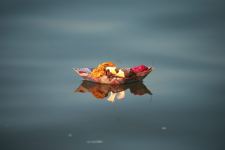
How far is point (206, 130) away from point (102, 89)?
5.78ft

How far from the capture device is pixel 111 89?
10.3 metres

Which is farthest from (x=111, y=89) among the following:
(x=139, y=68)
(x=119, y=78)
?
(x=139, y=68)

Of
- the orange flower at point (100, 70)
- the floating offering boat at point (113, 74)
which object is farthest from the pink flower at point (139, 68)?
the orange flower at point (100, 70)

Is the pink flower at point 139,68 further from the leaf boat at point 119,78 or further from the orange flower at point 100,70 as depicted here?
the orange flower at point 100,70

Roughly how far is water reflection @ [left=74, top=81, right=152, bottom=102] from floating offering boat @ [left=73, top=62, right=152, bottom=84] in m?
0.05

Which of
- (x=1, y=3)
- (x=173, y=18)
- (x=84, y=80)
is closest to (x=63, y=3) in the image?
(x=1, y=3)

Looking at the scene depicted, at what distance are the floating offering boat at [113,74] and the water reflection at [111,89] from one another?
5 cm

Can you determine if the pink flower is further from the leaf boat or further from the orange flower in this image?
the orange flower

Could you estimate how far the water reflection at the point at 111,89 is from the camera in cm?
1019

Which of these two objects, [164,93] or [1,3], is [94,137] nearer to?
[164,93]

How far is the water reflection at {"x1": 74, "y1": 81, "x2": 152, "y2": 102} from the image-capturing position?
1019 centimetres

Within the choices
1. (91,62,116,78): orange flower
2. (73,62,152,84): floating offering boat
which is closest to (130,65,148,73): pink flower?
(73,62,152,84): floating offering boat

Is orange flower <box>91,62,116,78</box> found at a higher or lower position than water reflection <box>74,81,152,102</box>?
higher

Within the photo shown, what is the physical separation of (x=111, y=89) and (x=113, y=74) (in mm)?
208
